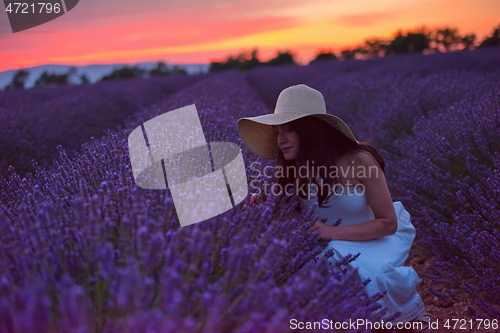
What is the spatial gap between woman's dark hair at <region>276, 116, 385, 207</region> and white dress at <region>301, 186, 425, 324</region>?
96 mm

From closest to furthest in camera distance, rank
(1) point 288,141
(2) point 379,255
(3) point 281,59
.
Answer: (2) point 379,255 → (1) point 288,141 → (3) point 281,59

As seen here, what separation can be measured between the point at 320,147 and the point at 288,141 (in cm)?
17

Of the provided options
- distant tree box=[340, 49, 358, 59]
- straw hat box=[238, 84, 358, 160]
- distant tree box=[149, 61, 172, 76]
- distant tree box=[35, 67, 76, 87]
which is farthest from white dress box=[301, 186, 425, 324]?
distant tree box=[149, 61, 172, 76]

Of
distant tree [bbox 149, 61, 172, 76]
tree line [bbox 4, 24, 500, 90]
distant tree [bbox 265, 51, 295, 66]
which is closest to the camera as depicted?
tree line [bbox 4, 24, 500, 90]

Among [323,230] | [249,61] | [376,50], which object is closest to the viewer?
[323,230]

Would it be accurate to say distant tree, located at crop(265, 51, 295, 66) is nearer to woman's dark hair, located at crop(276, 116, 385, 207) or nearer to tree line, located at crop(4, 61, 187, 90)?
tree line, located at crop(4, 61, 187, 90)

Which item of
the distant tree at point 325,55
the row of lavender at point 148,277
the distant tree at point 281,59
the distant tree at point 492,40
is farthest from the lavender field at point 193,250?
the distant tree at point 281,59

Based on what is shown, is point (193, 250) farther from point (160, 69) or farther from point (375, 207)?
point (160, 69)

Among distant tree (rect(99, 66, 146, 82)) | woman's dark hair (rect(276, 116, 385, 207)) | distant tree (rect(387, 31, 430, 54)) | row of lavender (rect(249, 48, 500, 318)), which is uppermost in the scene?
woman's dark hair (rect(276, 116, 385, 207))

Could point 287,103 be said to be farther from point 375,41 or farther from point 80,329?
point 375,41

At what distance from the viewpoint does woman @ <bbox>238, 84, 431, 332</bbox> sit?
198 cm

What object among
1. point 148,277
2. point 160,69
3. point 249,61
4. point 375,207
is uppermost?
point 148,277

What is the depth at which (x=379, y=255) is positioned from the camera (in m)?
2.04

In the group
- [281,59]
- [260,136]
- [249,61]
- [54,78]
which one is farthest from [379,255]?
[249,61]
